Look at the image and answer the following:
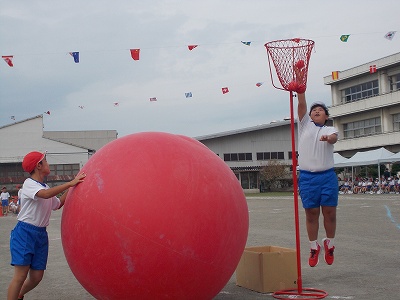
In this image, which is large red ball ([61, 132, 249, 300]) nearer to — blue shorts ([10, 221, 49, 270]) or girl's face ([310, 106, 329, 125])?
blue shorts ([10, 221, 49, 270])

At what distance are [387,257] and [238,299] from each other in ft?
13.1

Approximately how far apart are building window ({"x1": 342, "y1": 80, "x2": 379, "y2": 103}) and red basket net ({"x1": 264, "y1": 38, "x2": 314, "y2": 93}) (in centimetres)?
5154

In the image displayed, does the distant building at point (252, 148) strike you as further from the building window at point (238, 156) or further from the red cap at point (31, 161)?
the red cap at point (31, 161)

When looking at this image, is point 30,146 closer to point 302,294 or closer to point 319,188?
point 319,188

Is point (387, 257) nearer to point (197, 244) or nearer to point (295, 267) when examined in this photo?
point (295, 267)

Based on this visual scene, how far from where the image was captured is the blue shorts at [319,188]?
7.34m

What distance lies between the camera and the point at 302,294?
6.91 metres

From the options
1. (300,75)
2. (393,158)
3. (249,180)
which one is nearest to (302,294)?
(300,75)

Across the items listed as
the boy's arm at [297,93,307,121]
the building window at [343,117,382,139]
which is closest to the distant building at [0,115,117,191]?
the building window at [343,117,382,139]

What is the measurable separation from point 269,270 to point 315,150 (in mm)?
1712

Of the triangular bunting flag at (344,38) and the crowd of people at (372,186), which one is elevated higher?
the triangular bunting flag at (344,38)

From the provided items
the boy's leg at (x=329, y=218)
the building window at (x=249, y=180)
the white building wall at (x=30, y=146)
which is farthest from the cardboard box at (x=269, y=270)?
the white building wall at (x=30, y=146)

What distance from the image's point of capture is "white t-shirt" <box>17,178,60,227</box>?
6359mm

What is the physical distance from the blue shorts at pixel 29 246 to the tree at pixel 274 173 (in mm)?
57897
